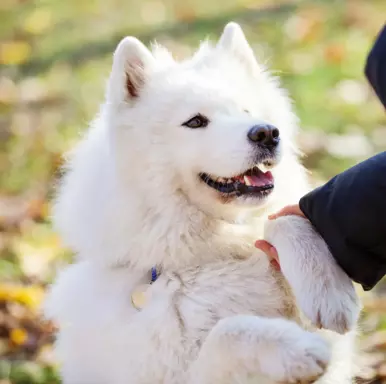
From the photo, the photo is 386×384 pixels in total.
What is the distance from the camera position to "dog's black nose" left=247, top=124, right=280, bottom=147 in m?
3.10

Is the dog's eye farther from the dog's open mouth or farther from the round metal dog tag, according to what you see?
the round metal dog tag

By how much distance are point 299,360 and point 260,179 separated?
32.6 inches

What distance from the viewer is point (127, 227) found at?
324 centimetres

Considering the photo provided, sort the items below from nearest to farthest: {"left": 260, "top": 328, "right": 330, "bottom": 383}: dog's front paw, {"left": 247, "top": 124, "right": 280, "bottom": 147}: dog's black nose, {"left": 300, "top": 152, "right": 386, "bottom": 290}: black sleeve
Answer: {"left": 260, "top": 328, "right": 330, "bottom": 383}: dog's front paw → {"left": 300, "top": 152, "right": 386, "bottom": 290}: black sleeve → {"left": 247, "top": 124, "right": 280, "bottom": 147}: dog's black nose

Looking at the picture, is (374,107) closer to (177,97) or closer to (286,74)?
(286,74)

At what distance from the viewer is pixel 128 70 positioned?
11.0 ft

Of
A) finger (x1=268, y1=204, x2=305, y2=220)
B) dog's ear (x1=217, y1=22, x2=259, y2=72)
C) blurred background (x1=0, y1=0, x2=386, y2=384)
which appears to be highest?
dog's ear (x1=217, y1=22, x2=259, y2=72)

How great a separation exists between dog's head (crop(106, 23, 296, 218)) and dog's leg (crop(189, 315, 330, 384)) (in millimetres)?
561

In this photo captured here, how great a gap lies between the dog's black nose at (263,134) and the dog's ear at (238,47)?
1.78ft

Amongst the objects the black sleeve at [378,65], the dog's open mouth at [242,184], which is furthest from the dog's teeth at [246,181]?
the black sleeve at [378,65]

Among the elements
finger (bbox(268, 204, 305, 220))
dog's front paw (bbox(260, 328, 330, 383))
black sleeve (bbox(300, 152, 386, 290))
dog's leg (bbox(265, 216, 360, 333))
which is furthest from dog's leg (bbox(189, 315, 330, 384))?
finger (bbox(268, 204, 305, 220))

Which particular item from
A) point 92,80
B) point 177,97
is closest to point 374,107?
point 92,80

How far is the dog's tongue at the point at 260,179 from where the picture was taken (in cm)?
323

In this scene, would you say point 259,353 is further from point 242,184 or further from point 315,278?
point 242,184
